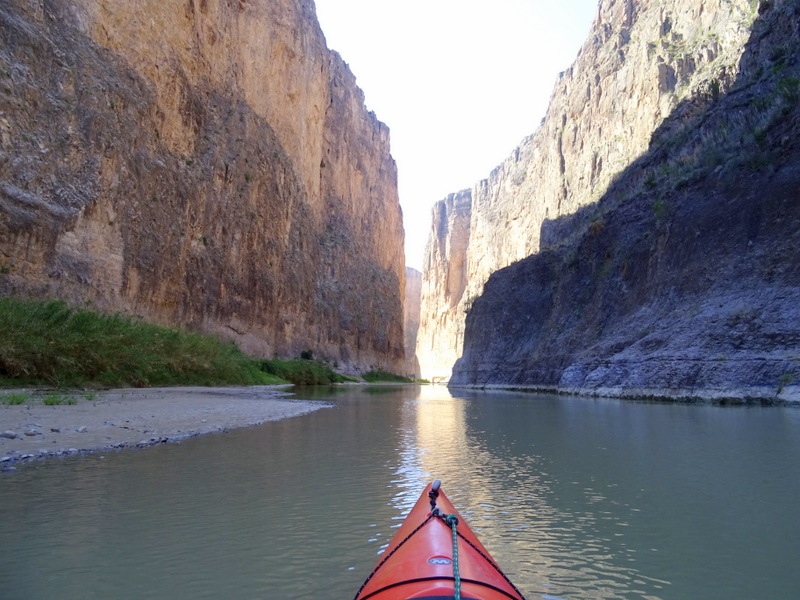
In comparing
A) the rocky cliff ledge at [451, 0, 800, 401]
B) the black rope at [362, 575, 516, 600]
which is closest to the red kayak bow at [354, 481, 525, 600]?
the black rope at [362, 575, 516, 600]

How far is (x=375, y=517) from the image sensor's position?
12.6 ft

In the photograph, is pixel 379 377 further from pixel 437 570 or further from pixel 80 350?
pixel 437 570

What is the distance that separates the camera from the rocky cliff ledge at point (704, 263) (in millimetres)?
14375

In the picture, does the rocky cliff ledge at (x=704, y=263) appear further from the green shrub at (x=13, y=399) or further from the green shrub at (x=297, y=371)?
the green shrub at (x=13, y=399)

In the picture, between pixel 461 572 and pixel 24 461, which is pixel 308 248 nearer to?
pixel 24 461

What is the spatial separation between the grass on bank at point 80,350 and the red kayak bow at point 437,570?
893cm

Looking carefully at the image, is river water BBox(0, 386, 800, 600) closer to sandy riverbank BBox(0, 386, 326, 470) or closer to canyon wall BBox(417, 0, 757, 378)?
sandy riverbank BBox(0, 386, 326, 470)

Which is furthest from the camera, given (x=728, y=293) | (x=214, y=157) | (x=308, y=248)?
(x=308, y=248)

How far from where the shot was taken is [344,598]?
2521 mm

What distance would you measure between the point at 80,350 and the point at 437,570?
43.3 feet

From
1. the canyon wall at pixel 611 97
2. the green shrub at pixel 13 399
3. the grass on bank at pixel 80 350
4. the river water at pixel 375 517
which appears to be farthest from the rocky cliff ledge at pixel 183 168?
the canyon wall at pixel 611 97

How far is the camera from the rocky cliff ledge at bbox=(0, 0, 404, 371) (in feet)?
66.9

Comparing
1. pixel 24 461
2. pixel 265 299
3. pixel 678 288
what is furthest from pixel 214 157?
pixel 24 461

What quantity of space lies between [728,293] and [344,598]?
17352 mm
